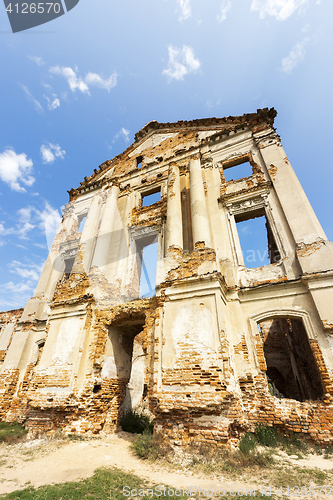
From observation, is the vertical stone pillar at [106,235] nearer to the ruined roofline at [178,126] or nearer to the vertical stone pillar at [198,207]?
the ruined roofline at [178,126]

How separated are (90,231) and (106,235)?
1141 mm

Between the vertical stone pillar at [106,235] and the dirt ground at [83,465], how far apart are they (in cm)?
601

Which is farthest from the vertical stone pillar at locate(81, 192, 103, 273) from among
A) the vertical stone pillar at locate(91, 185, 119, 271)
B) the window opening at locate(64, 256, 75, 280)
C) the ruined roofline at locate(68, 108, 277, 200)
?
the ruined roofline at locate(68, 108, 277, 200)

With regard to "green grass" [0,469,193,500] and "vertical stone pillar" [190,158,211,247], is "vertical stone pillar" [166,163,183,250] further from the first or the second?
"green grass" [0,469,193,500]

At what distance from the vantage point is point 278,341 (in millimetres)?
11945

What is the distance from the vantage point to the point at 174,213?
985 cm

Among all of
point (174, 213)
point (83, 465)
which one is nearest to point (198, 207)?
point (174, 213)

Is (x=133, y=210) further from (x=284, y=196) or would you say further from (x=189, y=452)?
(x=189, y=452)

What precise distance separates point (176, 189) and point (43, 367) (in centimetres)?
841

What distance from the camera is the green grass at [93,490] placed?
341 centimetres

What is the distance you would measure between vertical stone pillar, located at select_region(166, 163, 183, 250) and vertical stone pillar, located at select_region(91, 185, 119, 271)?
3204 mm

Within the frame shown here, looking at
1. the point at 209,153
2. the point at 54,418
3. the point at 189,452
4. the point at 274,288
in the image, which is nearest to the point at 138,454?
the point at 189,452

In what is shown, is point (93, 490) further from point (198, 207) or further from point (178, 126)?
point (178, 126)

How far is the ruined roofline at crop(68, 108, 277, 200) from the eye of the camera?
452 inches
